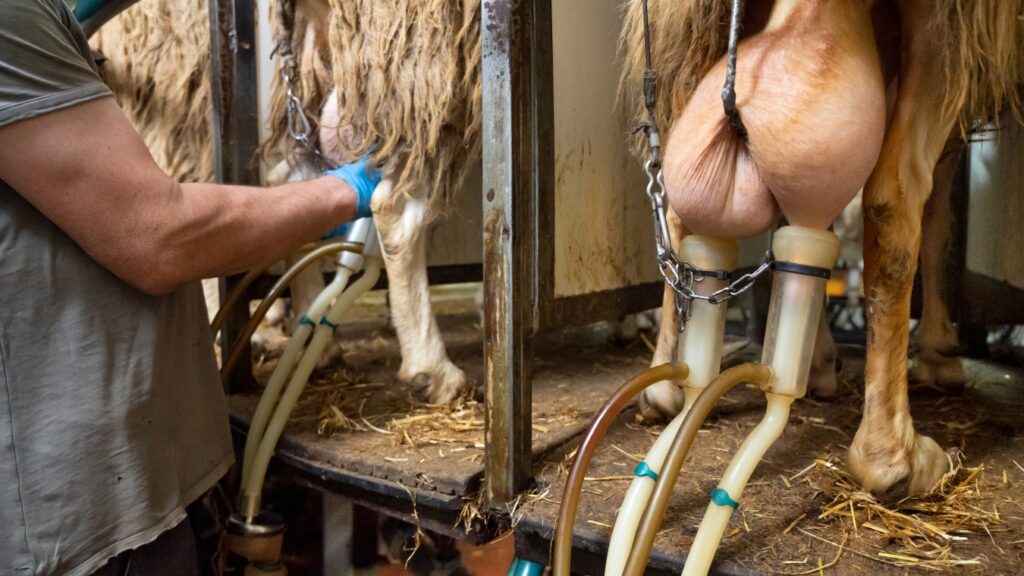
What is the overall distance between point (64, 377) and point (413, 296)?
0.97 m

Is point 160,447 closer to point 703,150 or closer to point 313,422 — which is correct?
point 313,422

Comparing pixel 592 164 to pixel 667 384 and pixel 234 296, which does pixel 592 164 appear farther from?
pixel 234 296

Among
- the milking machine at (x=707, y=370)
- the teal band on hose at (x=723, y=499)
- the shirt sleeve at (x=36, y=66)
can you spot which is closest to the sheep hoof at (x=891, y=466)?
the milking machine at (x=707, y=370)

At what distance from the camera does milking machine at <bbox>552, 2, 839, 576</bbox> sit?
1.10 meters

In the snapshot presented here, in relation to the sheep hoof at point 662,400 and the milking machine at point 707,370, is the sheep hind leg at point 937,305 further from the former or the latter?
the milking machine at point 707,370

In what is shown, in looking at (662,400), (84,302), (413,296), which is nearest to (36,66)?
(84,302)

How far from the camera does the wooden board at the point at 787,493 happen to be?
45.0 inches

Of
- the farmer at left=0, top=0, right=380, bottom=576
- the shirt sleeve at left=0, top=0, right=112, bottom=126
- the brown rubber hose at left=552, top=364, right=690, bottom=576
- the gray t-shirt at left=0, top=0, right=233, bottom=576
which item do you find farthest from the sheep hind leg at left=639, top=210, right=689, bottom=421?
the shirt sleeve at left=0, top=0, right=112, bottom=126

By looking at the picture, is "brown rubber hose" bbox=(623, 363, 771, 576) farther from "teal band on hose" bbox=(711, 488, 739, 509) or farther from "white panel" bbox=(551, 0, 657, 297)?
"white panel" bbox=(551, 0, 657, 297)

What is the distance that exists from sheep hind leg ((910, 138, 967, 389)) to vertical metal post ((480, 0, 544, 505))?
1.22 m

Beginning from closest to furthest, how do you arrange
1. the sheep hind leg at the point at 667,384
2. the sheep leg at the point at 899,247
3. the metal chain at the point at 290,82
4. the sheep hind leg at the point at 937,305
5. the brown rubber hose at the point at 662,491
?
the brown rubber hose at the point at 662,491
the sheep leg at the point at 899,247
the sheep hind leg at the point at 667,384
the sheep hind leg at the point at 937,305
the metal chain at the point at 290,82

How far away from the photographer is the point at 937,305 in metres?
2.04

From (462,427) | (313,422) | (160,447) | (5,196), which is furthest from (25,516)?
(462,427)

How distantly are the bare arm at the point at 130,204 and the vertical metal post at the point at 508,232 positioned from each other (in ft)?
1.40
